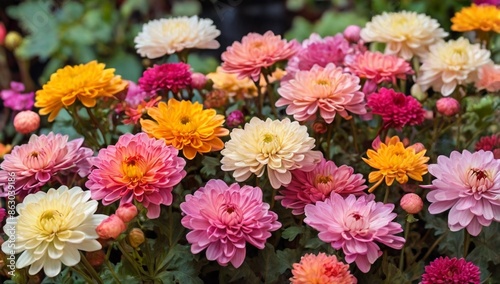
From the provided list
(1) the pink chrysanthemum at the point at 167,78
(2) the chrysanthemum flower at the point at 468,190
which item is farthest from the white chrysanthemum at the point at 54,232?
(2) the chrysanthemum flower at the point at 468,190

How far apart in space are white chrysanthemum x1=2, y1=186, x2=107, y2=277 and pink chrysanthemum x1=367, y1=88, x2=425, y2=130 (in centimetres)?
34

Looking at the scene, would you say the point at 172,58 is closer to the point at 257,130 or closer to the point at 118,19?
the point at 257,130

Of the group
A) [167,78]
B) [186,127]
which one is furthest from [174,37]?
[186,127]

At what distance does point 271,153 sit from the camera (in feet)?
2.30

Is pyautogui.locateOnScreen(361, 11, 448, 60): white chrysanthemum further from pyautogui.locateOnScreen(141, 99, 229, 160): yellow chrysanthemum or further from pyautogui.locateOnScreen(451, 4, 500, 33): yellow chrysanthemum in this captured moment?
pyautogui.locateOnScreen(141, 99, 229, 160): yellow chrysanthemum

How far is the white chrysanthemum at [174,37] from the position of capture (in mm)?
920

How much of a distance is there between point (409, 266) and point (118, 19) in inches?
58.1

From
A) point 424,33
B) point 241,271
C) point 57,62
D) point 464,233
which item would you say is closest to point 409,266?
point 464,233

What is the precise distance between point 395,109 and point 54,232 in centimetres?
40

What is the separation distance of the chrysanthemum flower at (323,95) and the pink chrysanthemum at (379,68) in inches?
2.5

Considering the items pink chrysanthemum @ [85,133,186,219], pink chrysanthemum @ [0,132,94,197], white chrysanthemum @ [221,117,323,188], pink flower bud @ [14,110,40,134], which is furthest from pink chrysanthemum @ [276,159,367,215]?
pink flower bud @ [14,110,40,134]

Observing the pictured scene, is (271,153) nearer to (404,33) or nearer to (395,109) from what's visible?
(395,109)

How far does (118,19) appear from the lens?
2.05 metres

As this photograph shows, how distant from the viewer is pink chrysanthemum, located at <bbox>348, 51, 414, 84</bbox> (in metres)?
0.87
